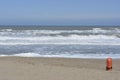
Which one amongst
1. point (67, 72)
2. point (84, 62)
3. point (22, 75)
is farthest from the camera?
point (84, 62)

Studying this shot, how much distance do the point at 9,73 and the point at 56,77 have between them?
153 centimetres

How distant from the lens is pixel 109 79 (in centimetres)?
905

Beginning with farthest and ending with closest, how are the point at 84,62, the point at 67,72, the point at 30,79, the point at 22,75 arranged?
1. the point at 84,62
2. the point at 67,72
3. the point at 22,75
4. the point at 30,79

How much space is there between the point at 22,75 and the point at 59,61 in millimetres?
5108

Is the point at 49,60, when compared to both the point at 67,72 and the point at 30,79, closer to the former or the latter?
the point at 67,72

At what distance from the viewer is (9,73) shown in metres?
9.77

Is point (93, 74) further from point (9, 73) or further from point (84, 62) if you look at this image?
point (84, 62)

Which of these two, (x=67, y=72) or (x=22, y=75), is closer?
(x=22, y=75)

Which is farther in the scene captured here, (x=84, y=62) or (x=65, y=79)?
(x=84, y=62)

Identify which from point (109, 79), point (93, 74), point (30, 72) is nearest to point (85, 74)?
point (93, 74)

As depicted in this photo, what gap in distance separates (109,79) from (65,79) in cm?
124

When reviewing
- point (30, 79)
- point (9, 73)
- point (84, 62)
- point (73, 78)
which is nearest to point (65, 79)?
point (73, 78)

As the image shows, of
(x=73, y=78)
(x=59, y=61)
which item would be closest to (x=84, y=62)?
(x=59, y=61)

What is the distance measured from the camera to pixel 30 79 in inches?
350
